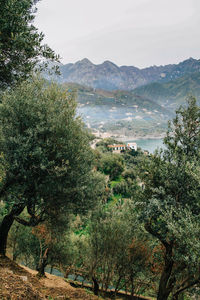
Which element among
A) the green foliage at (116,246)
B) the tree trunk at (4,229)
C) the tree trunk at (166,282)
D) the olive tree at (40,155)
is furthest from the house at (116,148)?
the tree trunk at (4,229)

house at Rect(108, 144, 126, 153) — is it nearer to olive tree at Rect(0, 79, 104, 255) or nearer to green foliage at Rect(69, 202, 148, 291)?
green foliage at Rect(69, 202, 148, 291)

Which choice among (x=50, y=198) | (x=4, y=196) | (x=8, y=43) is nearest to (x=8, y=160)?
(x=4, y=196)

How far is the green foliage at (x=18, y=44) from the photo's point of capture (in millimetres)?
6562

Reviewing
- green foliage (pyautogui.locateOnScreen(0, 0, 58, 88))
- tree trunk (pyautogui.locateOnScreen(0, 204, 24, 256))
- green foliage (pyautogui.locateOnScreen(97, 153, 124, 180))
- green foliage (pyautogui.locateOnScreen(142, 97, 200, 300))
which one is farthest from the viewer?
green foliage (pyautogui.locateOnScreen(97, 153, 124, 180))

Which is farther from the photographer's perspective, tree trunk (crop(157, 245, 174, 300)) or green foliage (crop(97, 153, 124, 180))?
green foliage (crop(97, 153, 124, 180))

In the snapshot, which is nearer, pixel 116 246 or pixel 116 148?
pixel 116 246

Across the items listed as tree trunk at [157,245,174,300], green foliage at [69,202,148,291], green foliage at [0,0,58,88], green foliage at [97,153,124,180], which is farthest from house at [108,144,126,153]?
green foliage at [0,0,58,88]

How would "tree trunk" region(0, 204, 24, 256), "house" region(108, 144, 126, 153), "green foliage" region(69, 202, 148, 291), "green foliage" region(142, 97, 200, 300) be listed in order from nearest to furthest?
1. "green foliage" region(142, 97, 200, 300)
2. "tree trunk" region(0, 204, 24, 256)
3. "green foliage" region(69, 202, 148, 291)
4. "house" region(108, 144, 126, 153)

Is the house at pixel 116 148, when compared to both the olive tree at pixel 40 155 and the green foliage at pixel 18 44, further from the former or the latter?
the green foliage at pixel 18 44

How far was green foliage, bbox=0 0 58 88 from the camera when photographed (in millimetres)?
6562

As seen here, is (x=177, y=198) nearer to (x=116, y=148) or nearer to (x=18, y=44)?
(x=18, y=44)

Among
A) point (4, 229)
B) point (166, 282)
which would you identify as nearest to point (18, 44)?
point (4, 229)

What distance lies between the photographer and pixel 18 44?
6984 millimetres

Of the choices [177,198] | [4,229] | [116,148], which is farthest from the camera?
[116,148]
